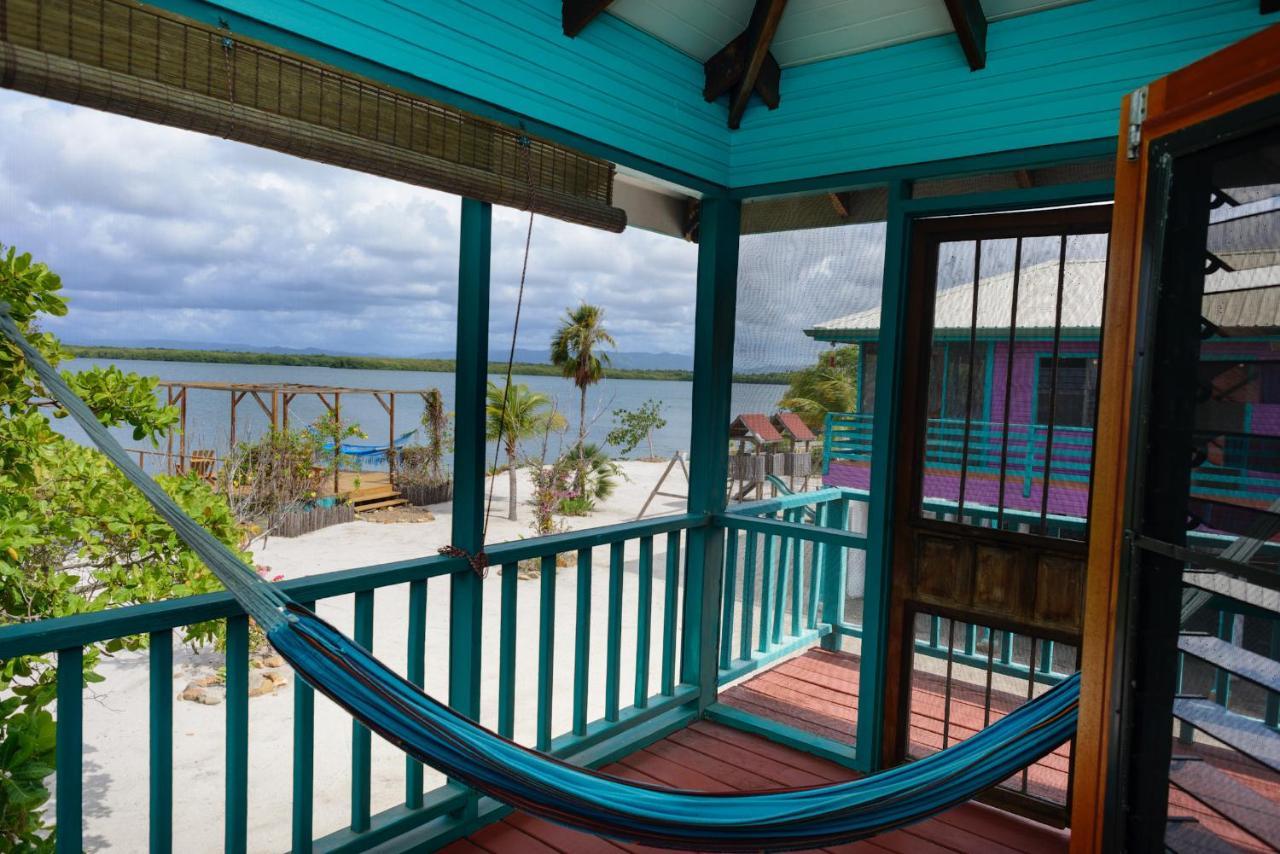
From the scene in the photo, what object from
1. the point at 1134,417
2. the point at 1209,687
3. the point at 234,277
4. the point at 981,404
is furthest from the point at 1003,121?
the point at 234,277

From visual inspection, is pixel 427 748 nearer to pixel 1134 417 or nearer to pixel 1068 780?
pixel 1134 417

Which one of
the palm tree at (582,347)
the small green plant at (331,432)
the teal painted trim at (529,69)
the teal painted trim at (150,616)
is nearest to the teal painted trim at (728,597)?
the teal painted trim at (529,69)

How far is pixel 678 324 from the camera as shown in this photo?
340cm

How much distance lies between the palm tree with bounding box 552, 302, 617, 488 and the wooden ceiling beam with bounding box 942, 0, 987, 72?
336 inches

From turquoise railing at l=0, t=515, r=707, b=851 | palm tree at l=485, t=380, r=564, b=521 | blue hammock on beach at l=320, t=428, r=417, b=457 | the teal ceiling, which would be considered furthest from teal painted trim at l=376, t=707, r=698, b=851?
blue hammock on beach at l=320, t=428, r=417, b=457

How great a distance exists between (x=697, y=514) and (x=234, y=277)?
1659 centimetres

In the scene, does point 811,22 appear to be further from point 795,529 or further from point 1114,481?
point 1114,481

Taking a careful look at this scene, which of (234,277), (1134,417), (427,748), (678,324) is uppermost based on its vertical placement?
(234,277)

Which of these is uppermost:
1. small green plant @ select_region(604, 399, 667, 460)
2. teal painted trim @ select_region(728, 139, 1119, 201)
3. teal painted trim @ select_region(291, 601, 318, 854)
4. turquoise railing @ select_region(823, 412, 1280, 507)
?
teal painted trim @ select_region(728, 139, 1119, 201)

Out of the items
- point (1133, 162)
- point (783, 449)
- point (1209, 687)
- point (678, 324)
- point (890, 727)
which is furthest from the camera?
point (678, 324)

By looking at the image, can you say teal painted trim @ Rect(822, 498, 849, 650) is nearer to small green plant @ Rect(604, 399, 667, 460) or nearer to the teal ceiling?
the teal ceiling

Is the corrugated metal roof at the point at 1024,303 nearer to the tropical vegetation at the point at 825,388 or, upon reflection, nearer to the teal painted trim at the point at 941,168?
the tropical vegetation at the point at 825,388

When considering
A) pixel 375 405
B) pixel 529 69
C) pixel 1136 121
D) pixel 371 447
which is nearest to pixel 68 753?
pixel 529 69

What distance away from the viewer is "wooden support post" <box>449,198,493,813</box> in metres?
2.24
